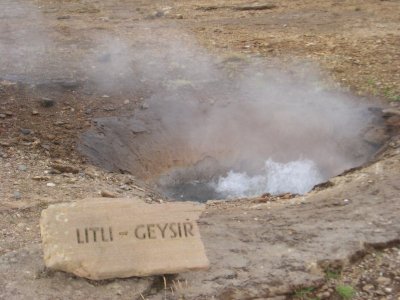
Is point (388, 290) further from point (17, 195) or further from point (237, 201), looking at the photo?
point (17, 195)

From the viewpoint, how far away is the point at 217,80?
663cm

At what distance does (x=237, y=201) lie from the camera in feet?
15.4

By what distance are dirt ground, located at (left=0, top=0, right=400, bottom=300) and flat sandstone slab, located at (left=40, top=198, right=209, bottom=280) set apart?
96 millimetres

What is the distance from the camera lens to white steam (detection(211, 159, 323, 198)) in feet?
19.6

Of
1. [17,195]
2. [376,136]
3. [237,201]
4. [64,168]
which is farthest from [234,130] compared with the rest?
[17,195]

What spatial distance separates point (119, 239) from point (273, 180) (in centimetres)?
308

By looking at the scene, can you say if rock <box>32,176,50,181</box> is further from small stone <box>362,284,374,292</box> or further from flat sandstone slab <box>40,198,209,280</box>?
small stone <box>362,284,374,292</box>

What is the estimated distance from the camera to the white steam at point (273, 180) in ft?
19.6

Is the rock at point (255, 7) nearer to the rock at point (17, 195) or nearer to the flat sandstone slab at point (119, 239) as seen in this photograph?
the rock at point (17, 195)

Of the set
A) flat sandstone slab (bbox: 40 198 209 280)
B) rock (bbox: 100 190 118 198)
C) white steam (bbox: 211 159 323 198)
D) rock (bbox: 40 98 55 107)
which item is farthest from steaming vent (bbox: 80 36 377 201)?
flat sandstone slab (bbox: 40 198 209 280)

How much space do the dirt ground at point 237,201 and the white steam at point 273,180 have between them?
0.96 meters

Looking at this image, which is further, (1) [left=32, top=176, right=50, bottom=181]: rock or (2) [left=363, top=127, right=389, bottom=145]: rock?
(2) [left=363, top=127, right=389, bottom=145]: rock

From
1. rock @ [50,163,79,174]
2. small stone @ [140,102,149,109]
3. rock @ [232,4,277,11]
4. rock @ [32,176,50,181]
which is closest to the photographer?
rock @ [32,176,50,181]

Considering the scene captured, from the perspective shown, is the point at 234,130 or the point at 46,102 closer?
the point at 46,102
